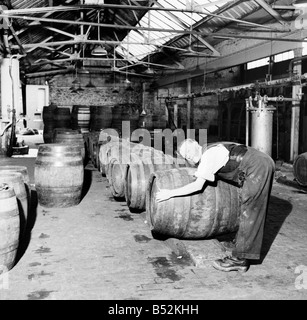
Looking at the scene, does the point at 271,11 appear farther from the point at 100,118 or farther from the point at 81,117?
the point at 81,117

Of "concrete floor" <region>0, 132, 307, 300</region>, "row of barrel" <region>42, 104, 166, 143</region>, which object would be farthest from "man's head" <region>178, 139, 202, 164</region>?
"row of barrel" <region>42, 104, 166, 143</region>

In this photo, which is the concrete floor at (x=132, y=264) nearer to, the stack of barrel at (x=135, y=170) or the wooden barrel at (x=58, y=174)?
the wooden barrel at (x=58, y=174)

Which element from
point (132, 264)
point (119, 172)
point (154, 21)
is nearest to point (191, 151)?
point (132, 264)

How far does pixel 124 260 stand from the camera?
3910mm

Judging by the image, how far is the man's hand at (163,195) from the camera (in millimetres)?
3740

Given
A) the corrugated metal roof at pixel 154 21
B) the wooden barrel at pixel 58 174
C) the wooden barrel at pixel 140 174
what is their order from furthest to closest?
the corrugated metal roof at pixel 154 21, the wooden barrel at pixel 58 174, the wooden barrel at pixel 140 174

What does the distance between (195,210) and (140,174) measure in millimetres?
1627

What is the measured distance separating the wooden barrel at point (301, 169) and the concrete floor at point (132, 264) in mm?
2466

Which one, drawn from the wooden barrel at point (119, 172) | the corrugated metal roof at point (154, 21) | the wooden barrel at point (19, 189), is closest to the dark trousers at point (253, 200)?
the wooden barrel at point (19, 189)

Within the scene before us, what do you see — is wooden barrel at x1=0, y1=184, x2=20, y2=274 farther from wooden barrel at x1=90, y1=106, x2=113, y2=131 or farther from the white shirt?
wooden barrel at x1=90, y1=106, x2=113, y2=131

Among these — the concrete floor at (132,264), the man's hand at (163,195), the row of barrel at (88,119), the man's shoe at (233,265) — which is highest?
the row of barrel at (88,119)

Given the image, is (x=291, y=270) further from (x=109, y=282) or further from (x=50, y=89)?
(x=50, y=89)

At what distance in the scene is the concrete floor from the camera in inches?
124

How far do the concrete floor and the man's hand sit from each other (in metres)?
0.67
